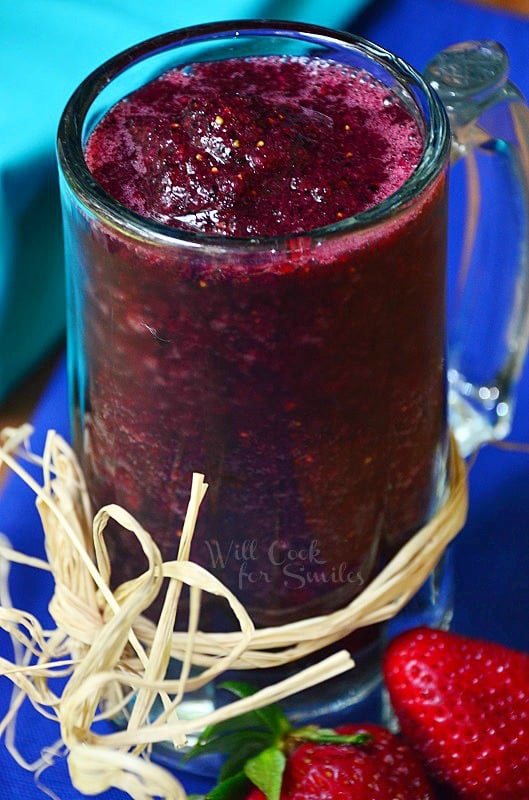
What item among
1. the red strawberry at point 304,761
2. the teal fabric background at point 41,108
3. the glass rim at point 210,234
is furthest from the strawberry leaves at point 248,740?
the teal fabric background at point 41,108

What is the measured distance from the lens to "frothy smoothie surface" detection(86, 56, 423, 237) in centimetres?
62

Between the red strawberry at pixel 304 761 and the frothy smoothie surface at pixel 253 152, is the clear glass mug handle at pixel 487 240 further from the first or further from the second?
the red strawberry at pixel 304 761

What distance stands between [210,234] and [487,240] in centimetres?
44

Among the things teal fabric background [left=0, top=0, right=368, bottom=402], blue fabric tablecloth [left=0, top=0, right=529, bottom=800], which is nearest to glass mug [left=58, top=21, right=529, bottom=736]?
blue fabric tablecloth [left=0, top=0, right=529, bottom=800]

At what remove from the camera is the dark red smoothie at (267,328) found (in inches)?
24.0

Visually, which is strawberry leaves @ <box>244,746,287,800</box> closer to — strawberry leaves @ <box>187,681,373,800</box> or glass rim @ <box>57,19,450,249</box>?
strawberry leaves @ <box>187,681,373,800</box>

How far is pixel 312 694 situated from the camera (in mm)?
797

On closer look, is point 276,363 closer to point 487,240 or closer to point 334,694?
point 334,694

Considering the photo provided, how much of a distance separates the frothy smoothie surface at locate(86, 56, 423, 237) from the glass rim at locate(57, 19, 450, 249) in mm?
17

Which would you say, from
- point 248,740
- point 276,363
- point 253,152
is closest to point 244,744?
point 248,740

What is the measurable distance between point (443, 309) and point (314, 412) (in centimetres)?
13

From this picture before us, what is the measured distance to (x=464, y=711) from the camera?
750 mm

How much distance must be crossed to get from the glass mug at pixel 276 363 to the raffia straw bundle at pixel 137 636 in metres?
0.02

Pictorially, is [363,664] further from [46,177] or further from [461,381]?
[46,177]
